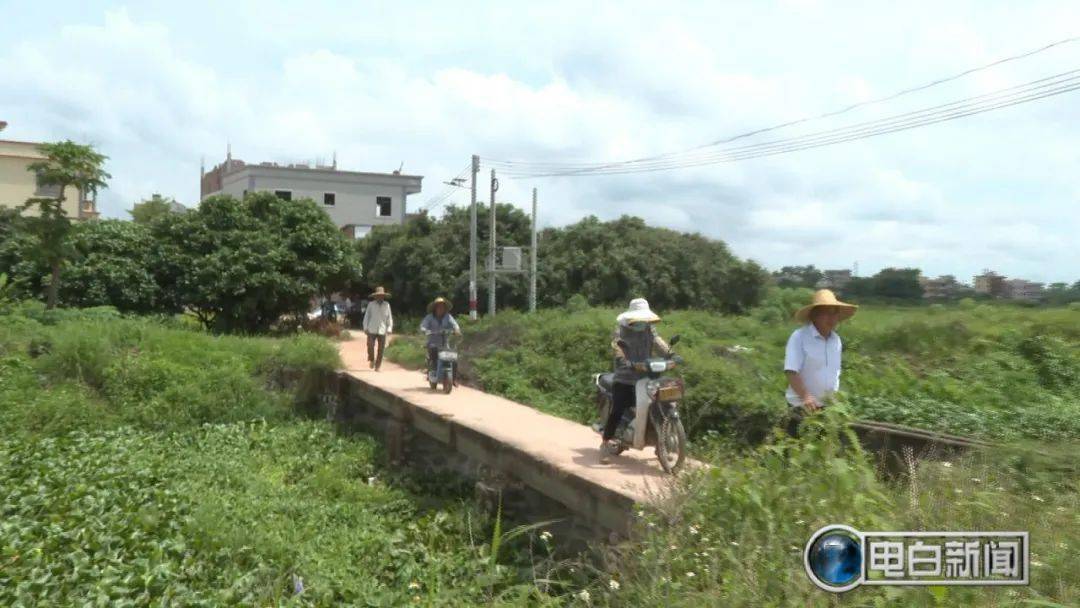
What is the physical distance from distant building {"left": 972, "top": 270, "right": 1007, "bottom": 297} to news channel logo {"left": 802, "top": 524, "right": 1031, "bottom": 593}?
13.2 metres

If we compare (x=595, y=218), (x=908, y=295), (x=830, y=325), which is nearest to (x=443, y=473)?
(x=830, y=325)

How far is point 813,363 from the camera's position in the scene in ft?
19.4

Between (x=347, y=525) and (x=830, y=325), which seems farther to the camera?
(x=347, y=525)

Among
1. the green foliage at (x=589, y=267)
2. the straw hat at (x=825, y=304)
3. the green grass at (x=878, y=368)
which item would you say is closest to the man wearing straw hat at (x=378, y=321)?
the green grass at (x=878, y=368)

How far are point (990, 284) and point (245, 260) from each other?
16.7m

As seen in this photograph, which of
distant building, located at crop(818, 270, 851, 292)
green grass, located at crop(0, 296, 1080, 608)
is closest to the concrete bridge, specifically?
green grass, located at crop(0, 296, 1080, 608)

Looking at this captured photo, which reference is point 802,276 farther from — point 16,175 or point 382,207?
point 382,207

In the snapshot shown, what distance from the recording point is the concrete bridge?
641cm

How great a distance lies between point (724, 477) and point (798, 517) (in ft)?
2.25

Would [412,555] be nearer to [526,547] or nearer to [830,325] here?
[526,547]

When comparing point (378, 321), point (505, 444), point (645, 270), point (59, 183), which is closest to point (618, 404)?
point (505, 444)

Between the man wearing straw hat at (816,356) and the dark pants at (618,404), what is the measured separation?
5.89 feet

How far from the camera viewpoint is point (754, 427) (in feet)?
33.6

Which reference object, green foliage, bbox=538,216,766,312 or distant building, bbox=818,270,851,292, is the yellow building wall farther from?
distant building, bbox=818,270,851,292
